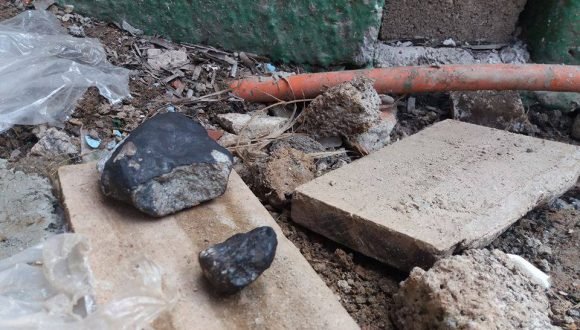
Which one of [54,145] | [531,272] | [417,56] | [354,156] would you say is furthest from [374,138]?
[54,145]

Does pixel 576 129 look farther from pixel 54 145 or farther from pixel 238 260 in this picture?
pixel 54 145

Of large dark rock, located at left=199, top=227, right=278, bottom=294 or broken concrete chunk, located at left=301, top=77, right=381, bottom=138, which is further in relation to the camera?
broken concrete chunk, located at left=301, top=77, right=381, bottom=138

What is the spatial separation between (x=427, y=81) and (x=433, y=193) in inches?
37.3

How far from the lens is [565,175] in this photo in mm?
2373

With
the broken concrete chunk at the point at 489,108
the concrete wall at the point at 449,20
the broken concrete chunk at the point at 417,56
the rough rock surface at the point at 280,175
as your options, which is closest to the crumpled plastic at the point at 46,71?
the rough rock surface at the point at 280,175

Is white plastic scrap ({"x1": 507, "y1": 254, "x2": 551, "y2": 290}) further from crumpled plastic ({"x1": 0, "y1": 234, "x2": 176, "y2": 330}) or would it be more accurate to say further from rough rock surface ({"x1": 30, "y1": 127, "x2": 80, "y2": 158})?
rough rock surface ({"x1": 30, "y1": 127, "x2": 80, "y2": 158})

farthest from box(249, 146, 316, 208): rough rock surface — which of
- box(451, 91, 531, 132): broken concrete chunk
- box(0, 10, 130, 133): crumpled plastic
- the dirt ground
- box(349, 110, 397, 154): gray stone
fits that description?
box(451, 91, 531, 132): broken concrete chunk

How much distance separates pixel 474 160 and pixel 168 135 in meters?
1.32

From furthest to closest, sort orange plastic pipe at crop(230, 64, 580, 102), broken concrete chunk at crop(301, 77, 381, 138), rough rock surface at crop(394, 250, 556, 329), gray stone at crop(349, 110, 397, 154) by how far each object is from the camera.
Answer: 1. orange plastic pipe at crop(230, 64, 580, 102)
2. gray stone at crop(349, 110, 397, 154)
3. broken concrete chunk at crop(301, 77, 381, 138)
4. rough rock surface at crop(394, 250, 556, 329)

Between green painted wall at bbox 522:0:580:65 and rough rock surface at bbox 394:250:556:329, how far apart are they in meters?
2.11

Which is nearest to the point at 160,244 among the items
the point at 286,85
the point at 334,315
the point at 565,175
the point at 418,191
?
the point at 334,315

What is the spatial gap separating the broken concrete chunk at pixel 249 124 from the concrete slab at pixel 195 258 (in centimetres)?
56

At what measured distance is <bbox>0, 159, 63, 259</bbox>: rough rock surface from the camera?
1848mm

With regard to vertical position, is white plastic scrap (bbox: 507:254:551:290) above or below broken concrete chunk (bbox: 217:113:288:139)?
above
